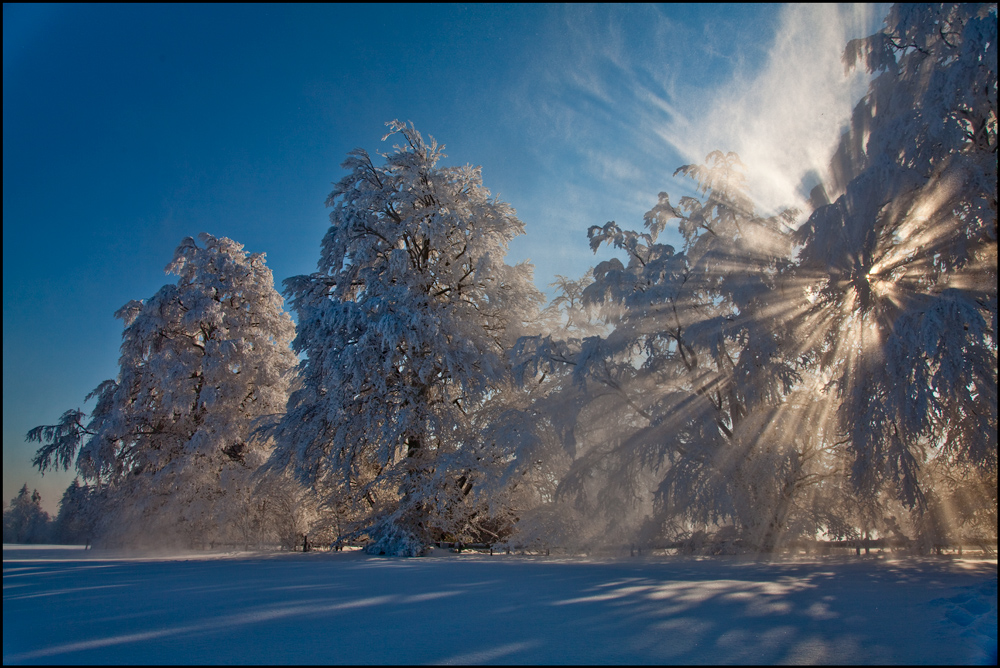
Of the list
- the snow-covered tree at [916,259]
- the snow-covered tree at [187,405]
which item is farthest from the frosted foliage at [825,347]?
the snow-covered tree at [187,405]

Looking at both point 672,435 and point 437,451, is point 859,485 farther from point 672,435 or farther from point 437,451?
point 437,451

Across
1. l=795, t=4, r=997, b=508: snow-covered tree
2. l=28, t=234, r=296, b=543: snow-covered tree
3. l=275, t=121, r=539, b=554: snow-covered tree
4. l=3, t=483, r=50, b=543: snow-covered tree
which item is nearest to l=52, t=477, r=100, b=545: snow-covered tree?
l=28, t=234, r=296, b=543: snow-covered tree

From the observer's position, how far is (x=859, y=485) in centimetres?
757

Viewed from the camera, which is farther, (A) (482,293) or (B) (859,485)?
(A) (482,293)

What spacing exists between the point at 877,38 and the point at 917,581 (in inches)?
338

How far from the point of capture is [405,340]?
38.1 ft

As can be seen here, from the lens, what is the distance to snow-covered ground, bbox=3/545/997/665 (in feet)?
9.30

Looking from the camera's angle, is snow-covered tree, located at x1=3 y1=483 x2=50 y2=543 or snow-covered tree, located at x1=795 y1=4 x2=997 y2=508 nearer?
snow-covered tree, located at x1=795 y1=4 x2=997 y2=508

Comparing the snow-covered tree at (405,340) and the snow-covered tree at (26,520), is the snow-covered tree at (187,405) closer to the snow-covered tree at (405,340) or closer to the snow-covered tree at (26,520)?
the snow-covered tree at (405,340)

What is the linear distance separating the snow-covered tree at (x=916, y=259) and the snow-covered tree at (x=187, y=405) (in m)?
12.8

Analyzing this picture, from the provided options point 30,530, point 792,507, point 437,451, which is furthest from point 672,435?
point 30,530

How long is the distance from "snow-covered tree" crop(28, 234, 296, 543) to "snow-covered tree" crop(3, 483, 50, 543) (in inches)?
1034

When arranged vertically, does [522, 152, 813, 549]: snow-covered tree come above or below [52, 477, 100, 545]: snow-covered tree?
above

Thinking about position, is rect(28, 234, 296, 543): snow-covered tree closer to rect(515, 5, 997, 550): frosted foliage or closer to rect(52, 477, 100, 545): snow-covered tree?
rect(52, 477, 100, 545): snow-covered tree
